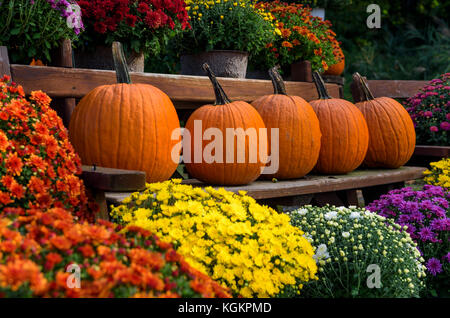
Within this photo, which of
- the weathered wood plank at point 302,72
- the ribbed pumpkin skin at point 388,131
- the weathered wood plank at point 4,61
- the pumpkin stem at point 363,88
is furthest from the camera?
the weathered wood plank at point 302,72

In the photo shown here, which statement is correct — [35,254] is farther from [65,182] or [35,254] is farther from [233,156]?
[233,156]

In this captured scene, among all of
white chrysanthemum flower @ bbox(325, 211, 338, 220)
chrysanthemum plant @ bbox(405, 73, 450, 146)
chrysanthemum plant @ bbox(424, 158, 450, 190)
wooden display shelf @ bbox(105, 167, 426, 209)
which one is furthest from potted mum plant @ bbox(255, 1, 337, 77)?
white chrysanthemum flower @ bbox(325, 211, 338, 220)

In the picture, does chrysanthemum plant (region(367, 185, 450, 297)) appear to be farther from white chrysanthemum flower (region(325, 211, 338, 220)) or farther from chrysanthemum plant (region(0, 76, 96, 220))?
chrysanthemum plant (region(0, 76, 96, 220))

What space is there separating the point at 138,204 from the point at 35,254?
2.59 ft

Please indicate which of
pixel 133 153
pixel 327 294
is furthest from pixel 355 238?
pixel 133 153

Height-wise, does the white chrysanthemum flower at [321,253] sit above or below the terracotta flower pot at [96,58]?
below

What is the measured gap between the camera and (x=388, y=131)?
3.35 m

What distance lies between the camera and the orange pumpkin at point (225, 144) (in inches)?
97.9

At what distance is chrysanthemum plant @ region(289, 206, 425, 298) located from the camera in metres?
1.89

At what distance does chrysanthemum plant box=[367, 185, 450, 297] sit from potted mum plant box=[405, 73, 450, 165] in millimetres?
1409

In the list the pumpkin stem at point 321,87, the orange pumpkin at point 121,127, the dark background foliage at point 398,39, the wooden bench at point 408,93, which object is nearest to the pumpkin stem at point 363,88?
the wooden bench at point 408,93

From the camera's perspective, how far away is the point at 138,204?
6.12 ft

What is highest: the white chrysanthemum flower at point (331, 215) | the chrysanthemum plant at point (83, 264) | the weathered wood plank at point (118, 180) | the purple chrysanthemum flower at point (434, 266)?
the weathered wood plank at point (118, 180)

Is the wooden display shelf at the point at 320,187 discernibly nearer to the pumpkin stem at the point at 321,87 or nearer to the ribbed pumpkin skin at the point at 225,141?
the ribbed pumpkin skin at the point at 225,141
